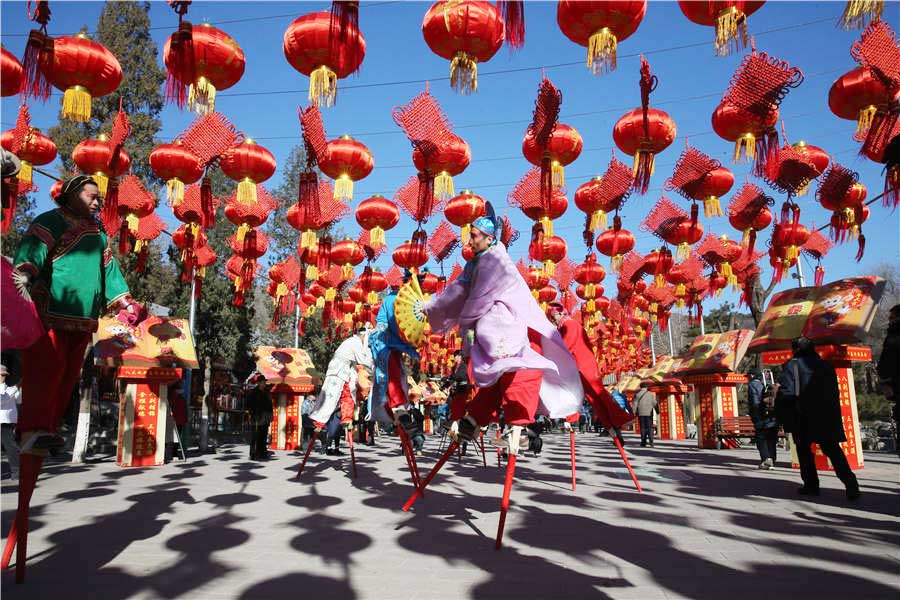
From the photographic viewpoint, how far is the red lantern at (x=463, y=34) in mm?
5512

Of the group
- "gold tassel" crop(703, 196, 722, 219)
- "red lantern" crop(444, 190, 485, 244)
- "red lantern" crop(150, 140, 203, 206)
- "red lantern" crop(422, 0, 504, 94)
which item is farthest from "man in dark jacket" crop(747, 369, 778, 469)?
→ "red lantern" crop(150, 140, 203, 206)

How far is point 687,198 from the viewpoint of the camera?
9.18 meters

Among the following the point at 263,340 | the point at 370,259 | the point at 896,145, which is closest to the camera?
the point at 896,145

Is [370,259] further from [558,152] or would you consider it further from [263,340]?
[263,340]

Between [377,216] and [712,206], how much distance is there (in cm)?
567

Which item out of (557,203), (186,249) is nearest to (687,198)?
(557,203)

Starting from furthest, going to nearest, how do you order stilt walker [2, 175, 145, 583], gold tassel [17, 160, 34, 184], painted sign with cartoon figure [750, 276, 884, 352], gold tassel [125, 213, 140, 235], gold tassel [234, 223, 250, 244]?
gold tassel [234, 223, 250, 244] < gold tassel [125, 213, 140, 235] < painted sign with cartoon figure [750, 276, 884, 352] < gold tassel [17, 160, 34, 184] < stilt walker [2, 175, 145, 583]

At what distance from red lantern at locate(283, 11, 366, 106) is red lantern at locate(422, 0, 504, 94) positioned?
78cm

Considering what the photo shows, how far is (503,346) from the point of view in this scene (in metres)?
4.22

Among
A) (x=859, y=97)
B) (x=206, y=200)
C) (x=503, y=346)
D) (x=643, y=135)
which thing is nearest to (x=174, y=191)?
(x=206, y=200)

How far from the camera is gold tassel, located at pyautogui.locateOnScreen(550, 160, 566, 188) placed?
8.38 m

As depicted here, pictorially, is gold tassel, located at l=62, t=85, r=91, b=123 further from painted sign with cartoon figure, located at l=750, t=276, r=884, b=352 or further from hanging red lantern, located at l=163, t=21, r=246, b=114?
painted sign with cartoon figure, located at l=750, t=276, r=884, b=352

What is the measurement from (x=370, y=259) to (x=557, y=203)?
483 cm

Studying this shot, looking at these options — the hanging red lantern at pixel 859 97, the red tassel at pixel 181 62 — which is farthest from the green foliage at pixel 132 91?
the hanging red lantern at pixel 859 97
